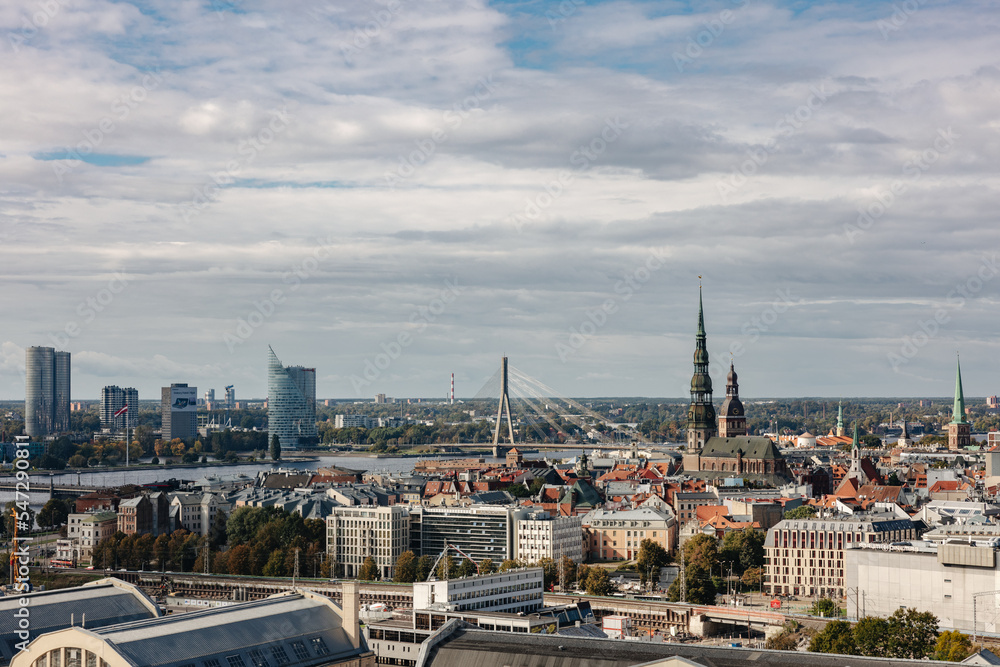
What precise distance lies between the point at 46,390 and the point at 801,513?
11774 centimetres

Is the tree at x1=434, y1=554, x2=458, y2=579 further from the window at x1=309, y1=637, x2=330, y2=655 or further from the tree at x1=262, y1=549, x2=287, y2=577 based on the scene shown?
the window at x1=309, y1=637, x2=330, y2=655

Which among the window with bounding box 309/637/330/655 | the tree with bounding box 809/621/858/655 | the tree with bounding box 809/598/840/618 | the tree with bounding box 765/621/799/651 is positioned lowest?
the tree with bounding box 765/621/799/651

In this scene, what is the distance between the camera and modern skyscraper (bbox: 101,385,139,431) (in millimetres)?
168750

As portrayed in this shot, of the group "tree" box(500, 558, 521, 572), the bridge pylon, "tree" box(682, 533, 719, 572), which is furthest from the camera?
the bridge pylon

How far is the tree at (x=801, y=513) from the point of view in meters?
54.9

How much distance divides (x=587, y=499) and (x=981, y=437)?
94399 millimetres

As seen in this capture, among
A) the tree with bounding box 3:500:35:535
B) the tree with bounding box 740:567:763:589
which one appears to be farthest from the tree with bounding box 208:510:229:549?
the tree with bounding box 740:567:763:589

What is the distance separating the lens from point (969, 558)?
38.4m

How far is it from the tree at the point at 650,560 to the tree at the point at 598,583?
267cm

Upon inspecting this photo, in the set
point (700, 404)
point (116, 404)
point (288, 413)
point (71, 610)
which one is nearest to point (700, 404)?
point (700, 404)

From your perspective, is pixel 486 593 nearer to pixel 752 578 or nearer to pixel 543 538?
pixel 752 578

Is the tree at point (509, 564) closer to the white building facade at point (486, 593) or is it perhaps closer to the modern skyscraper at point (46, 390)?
the white building facade at point (486, 593)

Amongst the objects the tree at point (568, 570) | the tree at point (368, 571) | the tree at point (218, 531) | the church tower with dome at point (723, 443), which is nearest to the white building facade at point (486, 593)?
the tree at point (568, 570)

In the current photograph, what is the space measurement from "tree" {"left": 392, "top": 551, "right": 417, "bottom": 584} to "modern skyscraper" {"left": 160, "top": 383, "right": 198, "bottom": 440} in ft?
355
